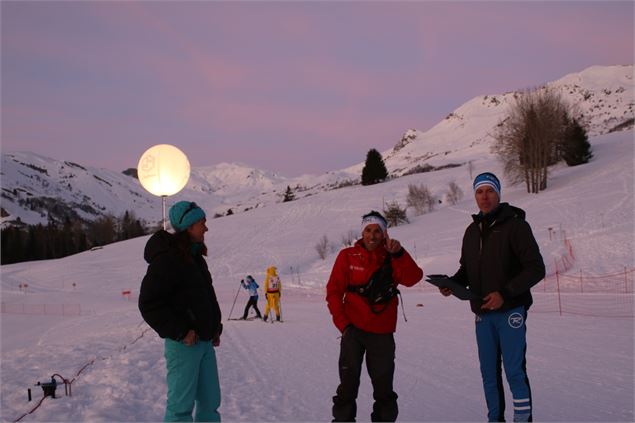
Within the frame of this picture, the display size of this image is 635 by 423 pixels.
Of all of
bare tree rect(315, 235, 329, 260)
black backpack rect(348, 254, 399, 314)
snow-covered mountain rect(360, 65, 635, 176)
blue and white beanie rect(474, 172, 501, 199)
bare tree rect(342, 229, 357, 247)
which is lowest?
bare tree rect(315, 235, 329, 260)

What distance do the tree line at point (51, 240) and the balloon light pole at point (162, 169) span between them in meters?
87.6

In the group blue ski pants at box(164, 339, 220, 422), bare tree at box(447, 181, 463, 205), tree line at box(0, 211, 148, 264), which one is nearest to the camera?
blue ski pants at box(164, 339, 220, 422)

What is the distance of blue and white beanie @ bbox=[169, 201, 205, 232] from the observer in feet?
15.1

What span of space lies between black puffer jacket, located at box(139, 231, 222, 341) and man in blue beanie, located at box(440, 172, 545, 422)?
223 centimetres

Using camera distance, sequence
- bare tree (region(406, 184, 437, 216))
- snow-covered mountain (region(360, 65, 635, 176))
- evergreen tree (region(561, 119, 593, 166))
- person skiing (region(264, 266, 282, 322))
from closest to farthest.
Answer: person skiing (region(264, 266, 282, 322)) < evergreen tree (region(561, 119, 593, 166)) < bare tree (region(406, 184, 437, 216)) < snow-covered mountain (region(360, 65, 635, 176))

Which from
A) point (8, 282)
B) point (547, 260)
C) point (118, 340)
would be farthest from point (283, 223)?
point (118, 340)

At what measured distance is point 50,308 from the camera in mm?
32750

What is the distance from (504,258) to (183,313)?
112 inches

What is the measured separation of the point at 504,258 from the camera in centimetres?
466

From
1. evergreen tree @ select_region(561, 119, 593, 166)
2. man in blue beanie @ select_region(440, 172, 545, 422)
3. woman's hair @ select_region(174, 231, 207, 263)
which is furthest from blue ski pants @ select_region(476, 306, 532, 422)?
evergreen tree @ select_region(561, 119, 593, 166)

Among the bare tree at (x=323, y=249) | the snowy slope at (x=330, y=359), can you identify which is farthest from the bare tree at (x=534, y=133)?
the bare tree at (x=323, y=249)

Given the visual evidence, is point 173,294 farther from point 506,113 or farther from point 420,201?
point 506,113

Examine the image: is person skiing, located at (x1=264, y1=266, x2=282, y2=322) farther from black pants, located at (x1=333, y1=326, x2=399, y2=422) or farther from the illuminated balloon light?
black pants, located at (x1=333, y1=326, x2=399, y2=422)

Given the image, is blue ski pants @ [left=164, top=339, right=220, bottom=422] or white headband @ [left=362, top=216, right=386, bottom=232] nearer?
blue ski pants @ [left=164, top=339, right=220, bottom=422]
